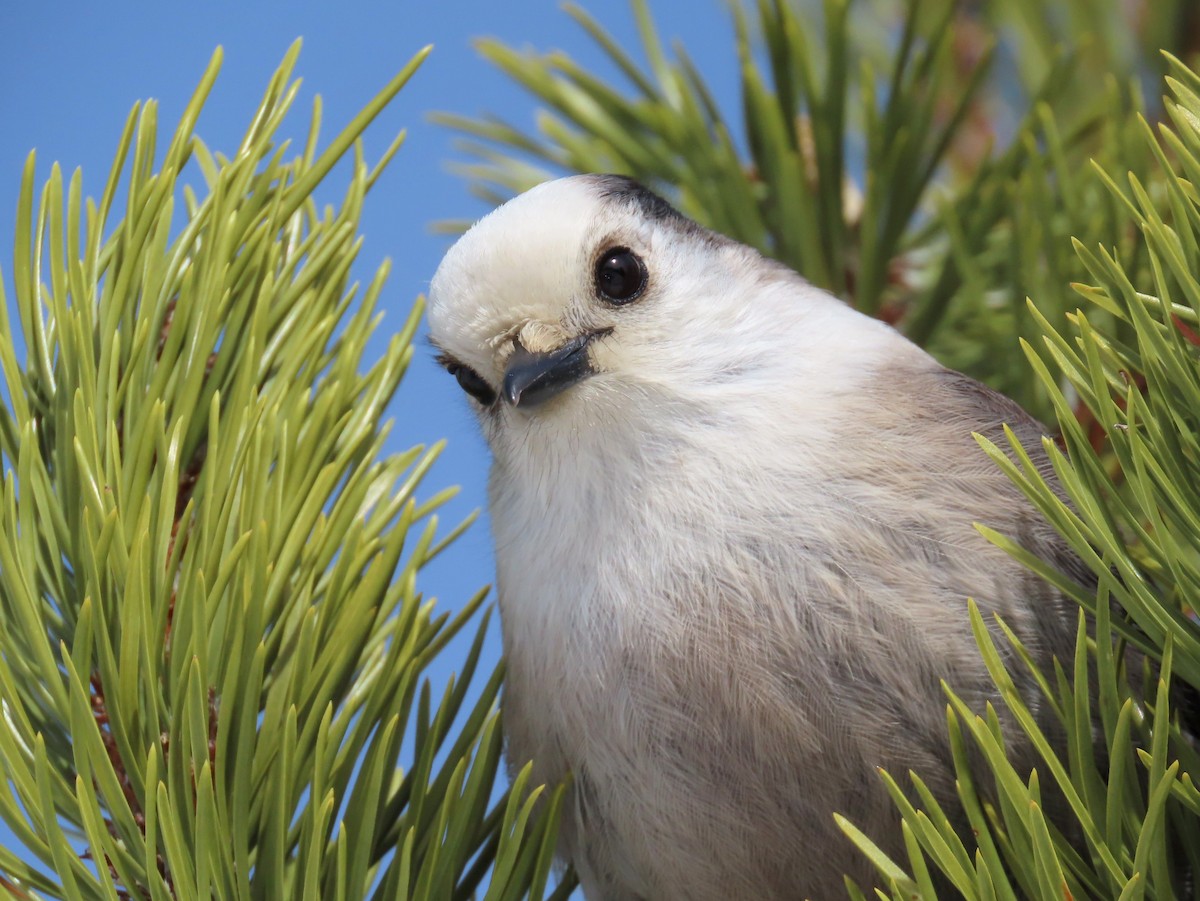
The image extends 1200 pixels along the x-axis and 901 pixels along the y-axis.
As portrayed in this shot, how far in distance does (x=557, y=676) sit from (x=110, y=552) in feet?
1.17

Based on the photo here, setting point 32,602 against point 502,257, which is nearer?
point 32,602

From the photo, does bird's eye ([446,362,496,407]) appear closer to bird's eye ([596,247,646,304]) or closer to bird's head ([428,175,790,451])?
bird's head ([428,175,790,451])

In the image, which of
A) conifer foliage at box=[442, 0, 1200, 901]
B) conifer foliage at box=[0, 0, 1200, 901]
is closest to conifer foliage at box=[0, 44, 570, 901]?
conifer foliage at box=[0, 0, 1200, 901]

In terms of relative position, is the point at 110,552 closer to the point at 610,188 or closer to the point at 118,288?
the point at 118,288

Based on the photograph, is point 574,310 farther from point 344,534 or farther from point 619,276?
point 344,534

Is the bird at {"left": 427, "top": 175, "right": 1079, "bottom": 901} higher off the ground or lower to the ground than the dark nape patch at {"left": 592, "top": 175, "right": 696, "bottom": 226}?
lower

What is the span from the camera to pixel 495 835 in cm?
82

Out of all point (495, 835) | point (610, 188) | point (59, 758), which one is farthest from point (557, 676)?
point (610, 188)

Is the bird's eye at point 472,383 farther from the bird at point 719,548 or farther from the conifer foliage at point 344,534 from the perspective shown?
the conifer foliage at point 344,534

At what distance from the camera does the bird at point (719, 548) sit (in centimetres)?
84

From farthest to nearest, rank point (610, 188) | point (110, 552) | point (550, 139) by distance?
point (550, 139)
point (610, 188)
point (110, 552)

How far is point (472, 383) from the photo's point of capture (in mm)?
1203

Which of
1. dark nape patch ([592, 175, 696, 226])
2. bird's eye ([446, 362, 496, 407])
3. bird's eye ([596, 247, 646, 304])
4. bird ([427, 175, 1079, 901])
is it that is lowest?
bird ([427, 175, 1079, 901])

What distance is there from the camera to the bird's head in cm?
106
